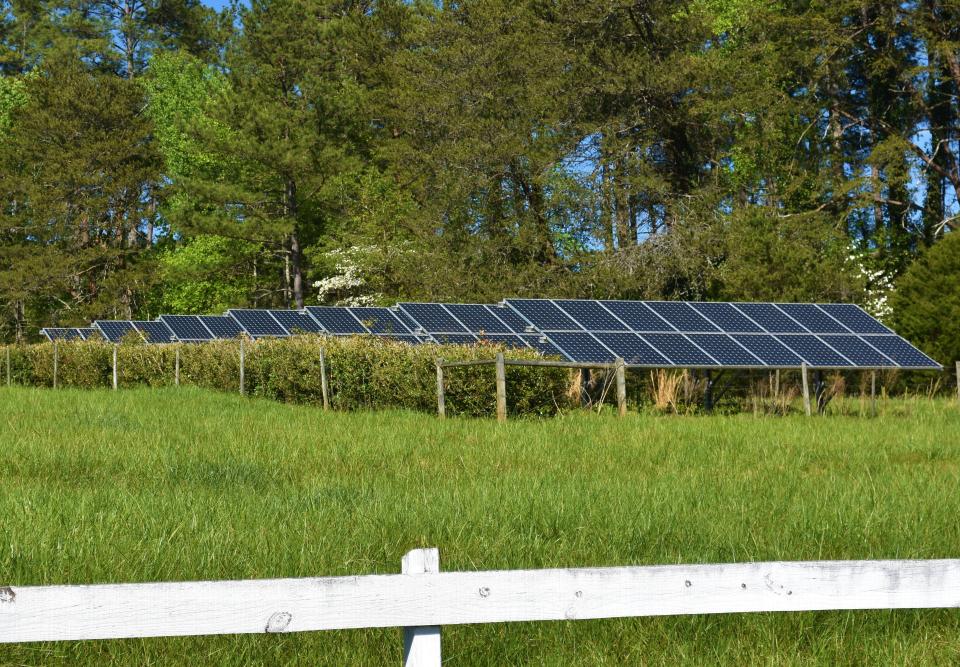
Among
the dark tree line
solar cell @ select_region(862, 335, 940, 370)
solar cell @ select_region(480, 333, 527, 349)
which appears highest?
the dark tree line

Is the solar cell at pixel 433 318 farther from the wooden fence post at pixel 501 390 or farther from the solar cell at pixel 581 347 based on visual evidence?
the wooden fence post at pixel 501 390

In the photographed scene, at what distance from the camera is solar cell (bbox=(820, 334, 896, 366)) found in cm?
2298

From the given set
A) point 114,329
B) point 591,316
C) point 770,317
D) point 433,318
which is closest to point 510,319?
point 433,318

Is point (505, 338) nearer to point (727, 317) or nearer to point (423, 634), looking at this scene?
point (727, 317)

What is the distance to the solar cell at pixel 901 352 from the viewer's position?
2303 cm

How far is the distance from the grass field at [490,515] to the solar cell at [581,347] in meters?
4.54

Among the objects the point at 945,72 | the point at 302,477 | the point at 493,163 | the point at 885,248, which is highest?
the point at 945,72

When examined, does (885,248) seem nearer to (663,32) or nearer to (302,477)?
(663,32)

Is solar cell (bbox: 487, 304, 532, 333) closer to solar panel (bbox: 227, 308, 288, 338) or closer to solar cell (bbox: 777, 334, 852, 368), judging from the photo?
solar cell (bbox: 777, 334, 852, 368)

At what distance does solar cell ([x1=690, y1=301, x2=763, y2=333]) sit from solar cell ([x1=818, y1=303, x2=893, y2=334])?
2314 mm

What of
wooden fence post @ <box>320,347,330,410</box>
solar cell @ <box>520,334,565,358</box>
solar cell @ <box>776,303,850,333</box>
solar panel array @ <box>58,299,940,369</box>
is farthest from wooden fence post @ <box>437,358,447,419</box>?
solar cell @ <box>776,303,850,333</box>

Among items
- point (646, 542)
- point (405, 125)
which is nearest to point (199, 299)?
point (405, 125)

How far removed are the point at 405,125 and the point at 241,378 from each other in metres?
21.3

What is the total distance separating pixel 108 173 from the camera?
60469 mm
